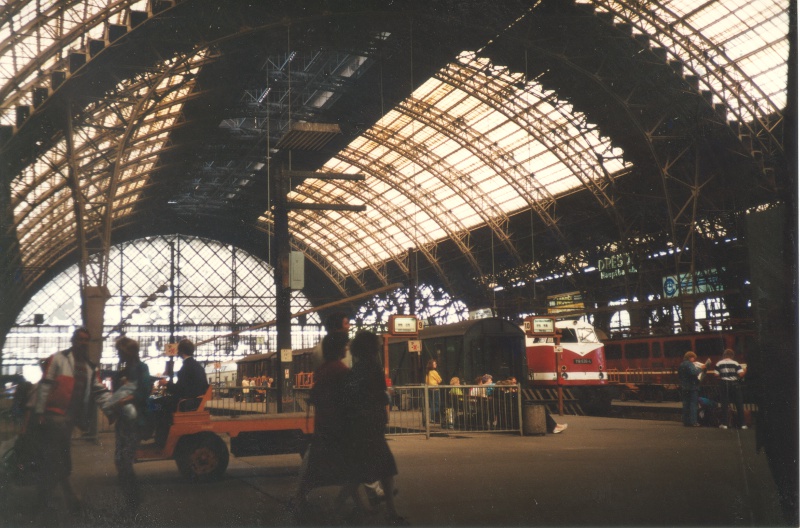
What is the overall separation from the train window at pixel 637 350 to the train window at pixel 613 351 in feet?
2.35

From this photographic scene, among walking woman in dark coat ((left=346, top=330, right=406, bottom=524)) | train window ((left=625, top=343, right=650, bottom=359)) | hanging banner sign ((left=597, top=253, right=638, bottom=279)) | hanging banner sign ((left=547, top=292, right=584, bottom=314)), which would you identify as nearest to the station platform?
walking woman in dark coat ((left=346, top=330, right=406, bottom=524))

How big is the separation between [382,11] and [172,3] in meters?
2.24

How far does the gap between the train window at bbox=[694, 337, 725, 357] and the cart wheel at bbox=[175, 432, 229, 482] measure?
17005 millimetres

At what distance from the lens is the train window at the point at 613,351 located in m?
29.4

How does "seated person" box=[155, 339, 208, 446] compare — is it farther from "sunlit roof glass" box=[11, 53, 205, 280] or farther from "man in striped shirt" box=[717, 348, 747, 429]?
"man in striped shirt" box=[717, 348, 747, 429]

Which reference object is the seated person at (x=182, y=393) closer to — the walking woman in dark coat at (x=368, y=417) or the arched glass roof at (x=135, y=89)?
the arched glass roof at (x=135, y=89)

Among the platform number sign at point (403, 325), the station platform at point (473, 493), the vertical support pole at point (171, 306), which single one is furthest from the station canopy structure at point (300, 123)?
the platform number sign at point (403, 325)

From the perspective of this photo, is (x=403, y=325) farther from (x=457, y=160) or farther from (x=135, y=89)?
(x=457, y=160)

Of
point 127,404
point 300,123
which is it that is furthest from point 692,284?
point 127,404

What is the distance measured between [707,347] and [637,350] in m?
5.59

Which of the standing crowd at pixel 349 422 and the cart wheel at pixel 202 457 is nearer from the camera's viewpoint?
the standing crowd at pixel 349 422

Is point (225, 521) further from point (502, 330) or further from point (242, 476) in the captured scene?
point (502, 330)

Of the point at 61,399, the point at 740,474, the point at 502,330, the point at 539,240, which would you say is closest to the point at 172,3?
the point at 61,399

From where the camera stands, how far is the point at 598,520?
6.48 meters
